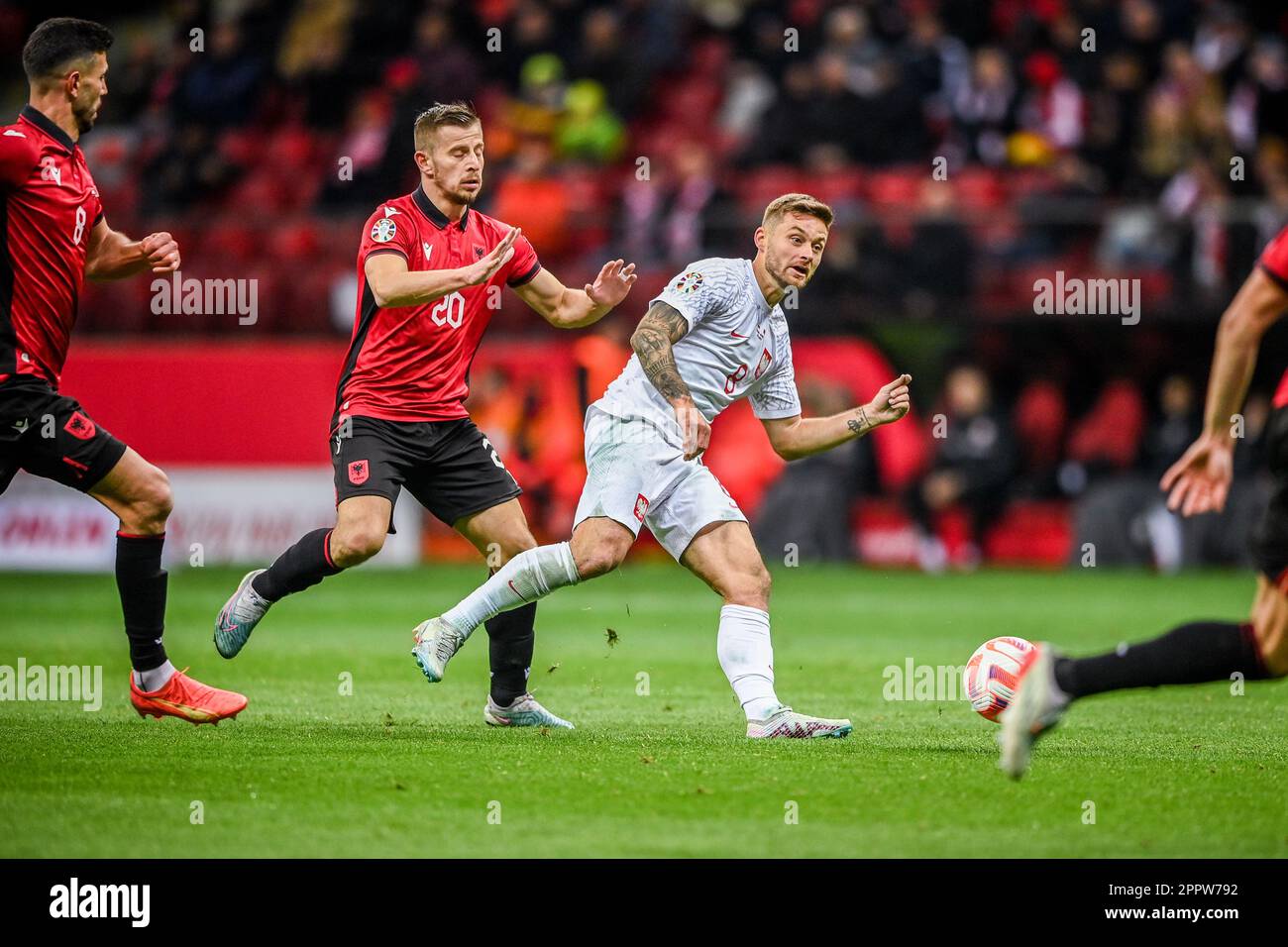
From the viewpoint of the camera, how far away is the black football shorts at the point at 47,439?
7.02 meters

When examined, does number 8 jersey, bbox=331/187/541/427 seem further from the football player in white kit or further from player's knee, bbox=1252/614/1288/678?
player's knee, bbox=1252/614/1288/678

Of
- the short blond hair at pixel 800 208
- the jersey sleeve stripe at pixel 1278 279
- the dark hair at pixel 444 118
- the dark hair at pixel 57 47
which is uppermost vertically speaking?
the dark hair at pixel 57 47

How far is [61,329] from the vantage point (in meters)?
7.34

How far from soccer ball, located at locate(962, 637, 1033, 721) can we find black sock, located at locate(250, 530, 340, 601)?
9.14 ft

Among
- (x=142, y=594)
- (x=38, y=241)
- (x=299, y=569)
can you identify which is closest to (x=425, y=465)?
(x=299, y=569)

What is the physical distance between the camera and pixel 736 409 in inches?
680

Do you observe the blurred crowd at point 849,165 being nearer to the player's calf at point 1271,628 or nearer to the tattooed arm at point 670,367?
the tattooed arm at point 670,367

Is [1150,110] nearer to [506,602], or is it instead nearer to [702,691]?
[702,691]

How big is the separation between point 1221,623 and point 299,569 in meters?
3.84

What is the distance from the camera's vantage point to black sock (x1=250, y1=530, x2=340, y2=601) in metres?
7.56

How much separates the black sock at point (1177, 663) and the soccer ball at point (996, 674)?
1583 millimetres

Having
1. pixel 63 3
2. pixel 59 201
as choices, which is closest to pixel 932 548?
pixel 59 201

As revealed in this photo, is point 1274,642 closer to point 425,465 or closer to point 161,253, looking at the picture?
point 425,465

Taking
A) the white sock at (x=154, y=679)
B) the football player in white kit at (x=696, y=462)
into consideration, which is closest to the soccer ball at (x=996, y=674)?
the football player in white kit at (x=696, y=462)
